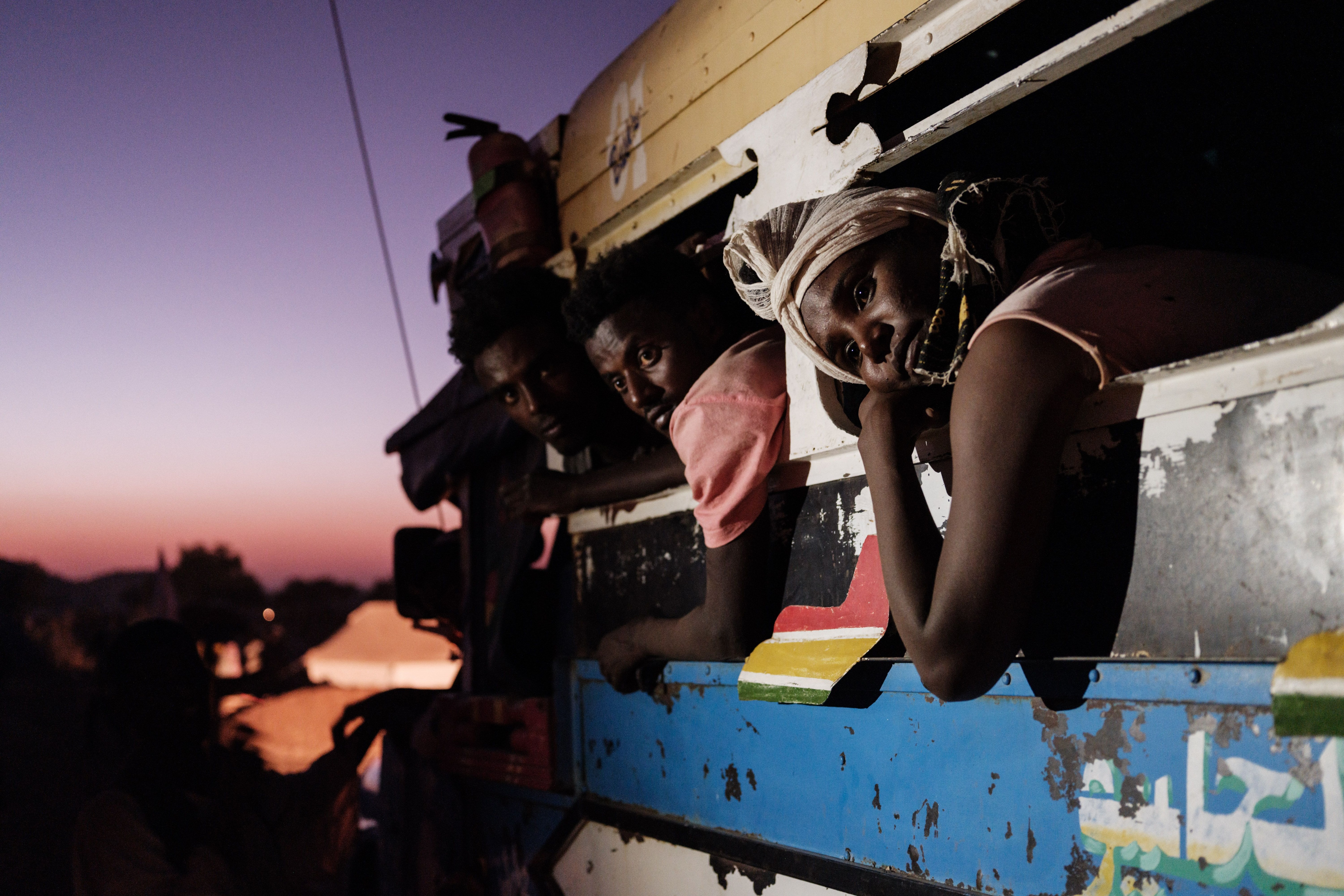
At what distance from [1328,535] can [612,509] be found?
1889mm

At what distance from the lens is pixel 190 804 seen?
3363 mm

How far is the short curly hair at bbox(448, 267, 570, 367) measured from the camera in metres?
2.91

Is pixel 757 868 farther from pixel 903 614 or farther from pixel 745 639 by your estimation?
pixel 903 614

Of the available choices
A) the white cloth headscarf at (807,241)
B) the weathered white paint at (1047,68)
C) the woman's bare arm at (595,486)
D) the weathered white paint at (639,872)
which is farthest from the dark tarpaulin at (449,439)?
the weathered white paint at (1047,68)

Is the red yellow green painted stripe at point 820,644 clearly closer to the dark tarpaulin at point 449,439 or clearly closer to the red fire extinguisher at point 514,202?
the red fire extinguisher at point 514,202

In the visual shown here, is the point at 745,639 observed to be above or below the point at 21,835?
above

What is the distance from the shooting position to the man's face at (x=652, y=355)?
2.34 m

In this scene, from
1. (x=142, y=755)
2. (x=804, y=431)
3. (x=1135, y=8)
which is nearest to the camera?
(x=1135, y=8)

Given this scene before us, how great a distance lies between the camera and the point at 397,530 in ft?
16.2

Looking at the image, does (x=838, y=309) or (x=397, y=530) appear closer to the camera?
(x=838, y=309)

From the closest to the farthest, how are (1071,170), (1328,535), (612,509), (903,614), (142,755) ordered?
(1328,535) → (903,614) → (1071,170) → (612,509) → (142,755)

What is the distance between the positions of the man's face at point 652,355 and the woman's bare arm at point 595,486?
0.12m

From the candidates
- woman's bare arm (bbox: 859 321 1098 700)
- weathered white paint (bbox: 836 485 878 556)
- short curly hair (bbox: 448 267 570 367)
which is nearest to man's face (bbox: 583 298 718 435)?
short curly hair (bbox: 448 267 570 367)

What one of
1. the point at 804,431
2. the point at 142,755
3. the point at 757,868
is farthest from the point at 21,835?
the point at 804,431
